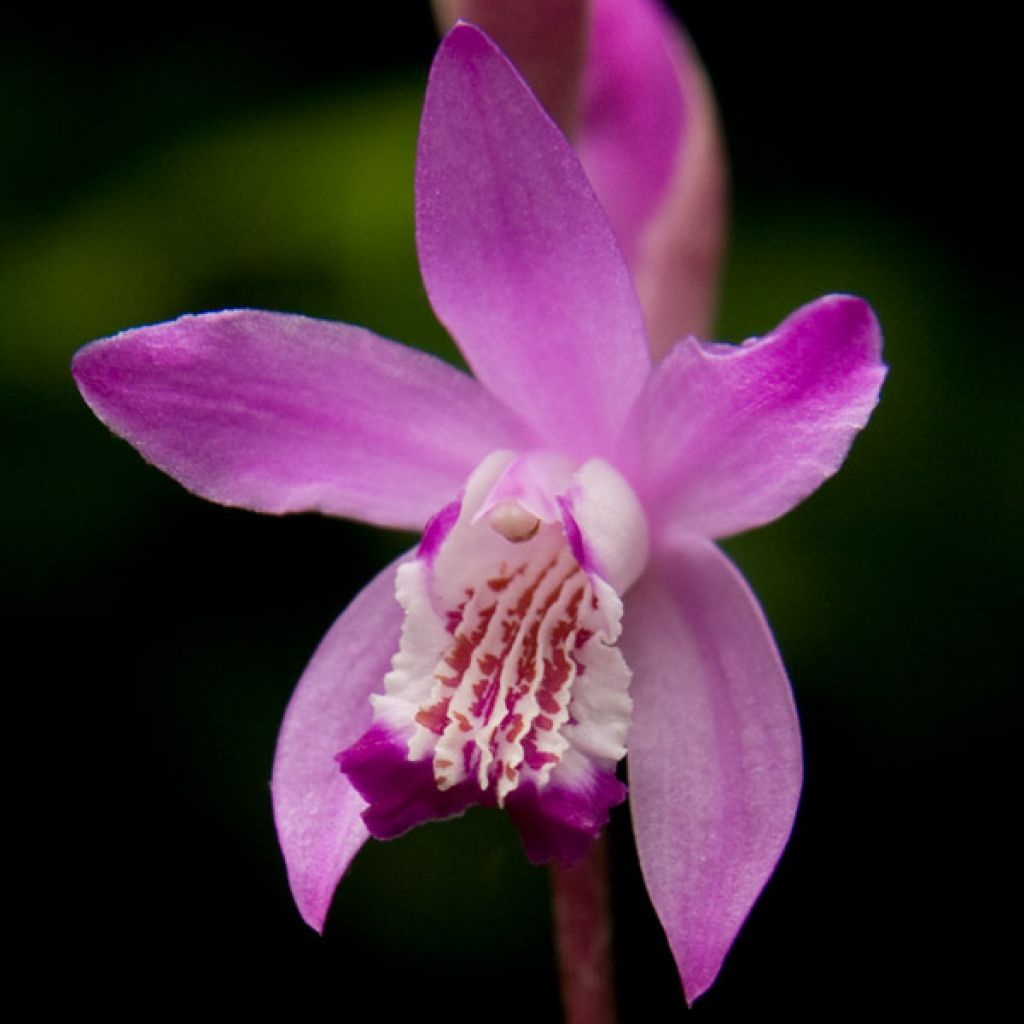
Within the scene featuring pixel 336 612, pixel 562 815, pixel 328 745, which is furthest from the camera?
pixel 336 612

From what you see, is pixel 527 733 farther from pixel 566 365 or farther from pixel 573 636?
pixel 566 365

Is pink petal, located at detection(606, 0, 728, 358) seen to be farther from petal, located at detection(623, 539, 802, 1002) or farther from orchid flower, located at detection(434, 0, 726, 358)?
petal, located at detection(623, 539, 802, 1002)

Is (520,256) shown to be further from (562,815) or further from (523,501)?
(562,815)

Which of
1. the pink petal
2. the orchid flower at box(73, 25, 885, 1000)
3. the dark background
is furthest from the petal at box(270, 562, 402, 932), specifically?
the dark background

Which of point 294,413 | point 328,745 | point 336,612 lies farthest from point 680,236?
point 336,612

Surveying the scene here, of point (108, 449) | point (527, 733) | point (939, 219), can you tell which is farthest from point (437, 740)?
point (939, 219)
